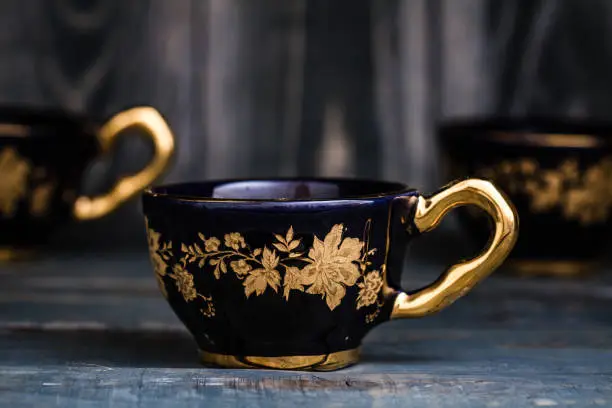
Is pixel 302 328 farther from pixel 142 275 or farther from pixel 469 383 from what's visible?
pixel 142 275

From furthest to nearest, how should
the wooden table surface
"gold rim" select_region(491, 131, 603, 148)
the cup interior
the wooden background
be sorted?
the wooden background
"gold rim" select_region(491, 131, 603, 148)
the cup interior
the wooden table surface

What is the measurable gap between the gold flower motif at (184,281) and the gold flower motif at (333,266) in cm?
6

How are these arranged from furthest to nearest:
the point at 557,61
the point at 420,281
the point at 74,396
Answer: the point at 557,61 → the point at 420,281 → the point at 74,396

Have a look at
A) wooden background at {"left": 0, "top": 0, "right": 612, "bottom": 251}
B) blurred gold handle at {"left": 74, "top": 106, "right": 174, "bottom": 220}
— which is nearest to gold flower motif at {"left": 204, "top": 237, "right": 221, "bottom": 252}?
blurred gold handle at {"left": 74, "top": 106, "right": 174, "bottom": 220}

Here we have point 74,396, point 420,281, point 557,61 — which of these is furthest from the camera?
point 557,61

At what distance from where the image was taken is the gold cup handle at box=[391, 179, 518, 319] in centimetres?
63

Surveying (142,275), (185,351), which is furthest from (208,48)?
(185,351)

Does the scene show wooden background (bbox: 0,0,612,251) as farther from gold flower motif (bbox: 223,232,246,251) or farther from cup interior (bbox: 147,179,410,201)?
gold flower motif (bbox: 223,232,246,251)

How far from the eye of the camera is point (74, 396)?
58cm

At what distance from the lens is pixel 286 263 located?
1.96ft

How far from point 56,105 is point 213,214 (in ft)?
1.82

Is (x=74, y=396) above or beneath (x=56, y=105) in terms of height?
beneath

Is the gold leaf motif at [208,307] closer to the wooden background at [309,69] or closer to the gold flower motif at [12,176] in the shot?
the gold flower motif at [12,176]

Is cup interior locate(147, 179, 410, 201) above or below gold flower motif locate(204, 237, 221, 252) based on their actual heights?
above
